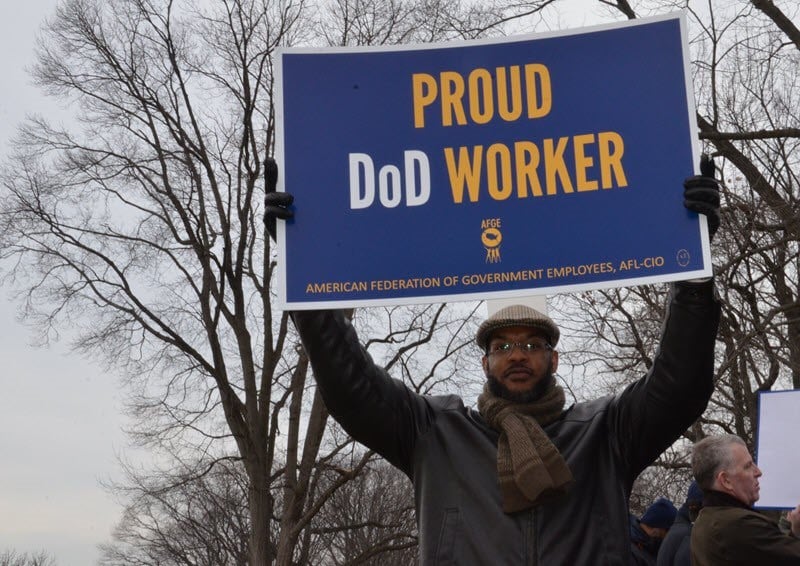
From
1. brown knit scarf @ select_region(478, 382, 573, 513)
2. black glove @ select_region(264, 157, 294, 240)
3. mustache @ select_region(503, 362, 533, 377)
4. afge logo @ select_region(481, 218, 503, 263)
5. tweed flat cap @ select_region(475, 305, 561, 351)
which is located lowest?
brown knit scarf @ select_region(478, 382, 573, 513)

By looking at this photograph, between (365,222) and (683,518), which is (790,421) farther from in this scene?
(365,222)

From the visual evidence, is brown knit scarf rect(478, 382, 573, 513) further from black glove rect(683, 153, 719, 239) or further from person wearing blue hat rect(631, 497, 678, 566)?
person wearing blue hat rect(631, 497, 678, 566)

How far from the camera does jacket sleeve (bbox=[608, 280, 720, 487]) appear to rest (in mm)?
3273

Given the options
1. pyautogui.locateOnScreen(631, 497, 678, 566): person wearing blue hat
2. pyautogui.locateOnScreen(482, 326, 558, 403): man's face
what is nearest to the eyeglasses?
pyautogui.locateOnScreen(482, 326, 558, 403): man's face

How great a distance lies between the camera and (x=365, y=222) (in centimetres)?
375

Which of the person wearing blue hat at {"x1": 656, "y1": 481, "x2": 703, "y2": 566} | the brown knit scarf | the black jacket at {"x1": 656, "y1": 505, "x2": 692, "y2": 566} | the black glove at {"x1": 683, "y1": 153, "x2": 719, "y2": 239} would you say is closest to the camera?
the brown knit scarf

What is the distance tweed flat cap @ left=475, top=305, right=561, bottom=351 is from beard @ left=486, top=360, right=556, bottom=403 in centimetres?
11

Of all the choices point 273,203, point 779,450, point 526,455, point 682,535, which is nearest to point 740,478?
point 779,450

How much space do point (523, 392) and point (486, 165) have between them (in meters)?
0.82

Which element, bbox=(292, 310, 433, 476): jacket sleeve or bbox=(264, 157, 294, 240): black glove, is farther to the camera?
bbox=(264, 157, 294, 240): black glove

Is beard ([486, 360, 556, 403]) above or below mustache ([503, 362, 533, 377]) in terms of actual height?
below

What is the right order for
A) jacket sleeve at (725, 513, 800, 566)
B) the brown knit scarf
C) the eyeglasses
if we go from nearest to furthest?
the brown knit scarf
the eyeglasses
jacket sleeve at (725, 513, 800, 566)

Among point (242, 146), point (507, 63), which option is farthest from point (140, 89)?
point (507, 63)

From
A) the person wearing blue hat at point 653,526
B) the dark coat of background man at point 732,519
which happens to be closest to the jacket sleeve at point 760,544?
the dark coat of background man at point 732,519
